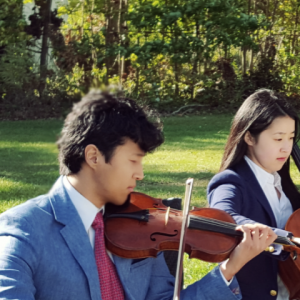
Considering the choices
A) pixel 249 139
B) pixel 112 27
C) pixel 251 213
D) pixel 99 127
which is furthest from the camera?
pixel 112 27

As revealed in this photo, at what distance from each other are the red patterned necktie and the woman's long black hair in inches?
38.4

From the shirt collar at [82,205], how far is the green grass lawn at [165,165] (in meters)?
1.69

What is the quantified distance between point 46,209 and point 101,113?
29 cm

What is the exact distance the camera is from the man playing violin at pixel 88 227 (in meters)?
1.33

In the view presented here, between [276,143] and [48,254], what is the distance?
1.24m

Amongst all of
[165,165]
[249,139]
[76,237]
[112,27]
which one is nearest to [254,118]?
[249,139]

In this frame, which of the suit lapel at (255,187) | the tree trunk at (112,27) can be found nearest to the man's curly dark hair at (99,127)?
the suit lapel at (255,187)

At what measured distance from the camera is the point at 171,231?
→ 6.02 ft

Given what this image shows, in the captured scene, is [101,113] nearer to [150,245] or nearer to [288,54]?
[150,245]

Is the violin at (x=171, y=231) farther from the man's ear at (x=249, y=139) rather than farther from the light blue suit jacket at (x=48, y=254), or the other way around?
the man's ear at (x=249, y=139)

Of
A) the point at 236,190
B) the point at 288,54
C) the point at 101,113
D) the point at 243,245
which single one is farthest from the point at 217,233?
the point at 288,54

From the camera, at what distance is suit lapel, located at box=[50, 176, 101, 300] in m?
1.40

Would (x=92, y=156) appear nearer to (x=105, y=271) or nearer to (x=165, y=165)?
(x=105, y=271)

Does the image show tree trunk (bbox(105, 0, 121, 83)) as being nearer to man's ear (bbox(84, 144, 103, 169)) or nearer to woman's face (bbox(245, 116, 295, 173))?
woman's face (bbox(245, 116, 295, 173))
